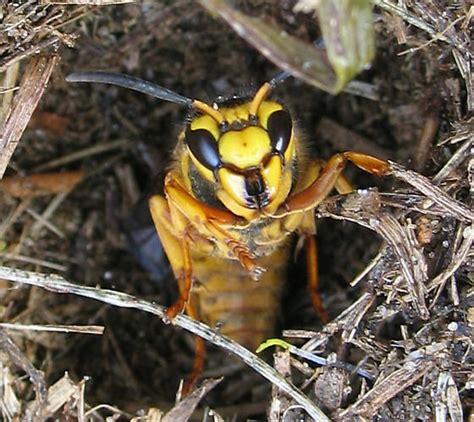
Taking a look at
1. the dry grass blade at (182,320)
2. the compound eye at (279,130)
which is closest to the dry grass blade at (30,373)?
the dry grass blade at (182,320)

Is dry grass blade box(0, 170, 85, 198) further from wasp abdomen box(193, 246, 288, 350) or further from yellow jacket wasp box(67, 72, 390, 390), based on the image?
wasp abdomen box(193, 246, 288, 350)

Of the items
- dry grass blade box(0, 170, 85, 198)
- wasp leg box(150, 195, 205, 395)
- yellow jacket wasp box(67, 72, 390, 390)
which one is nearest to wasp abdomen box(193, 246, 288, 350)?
yellow jacket wasp box(67, 72, 390, 390)

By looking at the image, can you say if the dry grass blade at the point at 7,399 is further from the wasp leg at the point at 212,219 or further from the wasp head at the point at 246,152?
the wasp head at the point at 246,152

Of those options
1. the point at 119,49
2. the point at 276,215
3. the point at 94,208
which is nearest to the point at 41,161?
the point at 94,208

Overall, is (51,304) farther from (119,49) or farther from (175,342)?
(119,49)

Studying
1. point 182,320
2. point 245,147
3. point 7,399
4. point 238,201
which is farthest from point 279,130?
point 7,399

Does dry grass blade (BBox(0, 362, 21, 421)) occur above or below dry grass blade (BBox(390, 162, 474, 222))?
below

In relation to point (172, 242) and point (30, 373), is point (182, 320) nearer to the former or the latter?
point (172, 242)
